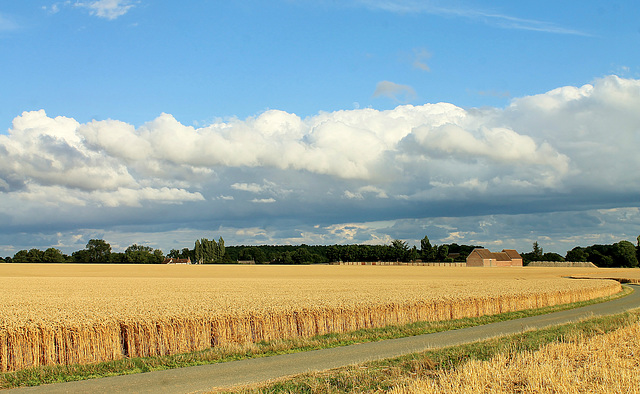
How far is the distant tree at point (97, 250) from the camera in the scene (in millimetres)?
189250

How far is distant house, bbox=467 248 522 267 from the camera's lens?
6860 inches

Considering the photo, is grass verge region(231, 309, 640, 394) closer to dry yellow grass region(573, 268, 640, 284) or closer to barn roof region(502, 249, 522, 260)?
dry yellow grass region(573, 268, 640, 284)

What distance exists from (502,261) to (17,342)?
177863 mm

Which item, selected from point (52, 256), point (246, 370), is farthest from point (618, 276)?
point (52, 256)

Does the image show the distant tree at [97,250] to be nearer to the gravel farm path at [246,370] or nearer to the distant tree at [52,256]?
the distant tree at [52,256]

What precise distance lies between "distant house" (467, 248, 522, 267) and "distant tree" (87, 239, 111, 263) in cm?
12431

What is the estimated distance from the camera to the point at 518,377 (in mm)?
11812

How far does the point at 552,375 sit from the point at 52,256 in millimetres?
192231

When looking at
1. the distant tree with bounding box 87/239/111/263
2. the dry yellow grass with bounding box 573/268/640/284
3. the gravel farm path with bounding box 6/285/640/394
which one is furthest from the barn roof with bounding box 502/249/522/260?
the gravel farm path with bounding box 6/285/640/394

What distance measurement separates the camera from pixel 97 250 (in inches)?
7672

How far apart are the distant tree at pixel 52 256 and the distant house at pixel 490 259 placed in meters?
136

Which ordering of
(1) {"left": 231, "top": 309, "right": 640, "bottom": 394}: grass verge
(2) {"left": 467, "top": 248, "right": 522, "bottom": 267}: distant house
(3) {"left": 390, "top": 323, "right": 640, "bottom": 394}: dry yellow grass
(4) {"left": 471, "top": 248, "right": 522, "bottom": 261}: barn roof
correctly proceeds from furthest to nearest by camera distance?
(4) {"left": 471, "top": 248, "right": 522, "bottom": 261}: barn roof < (2) {"left": 467, "top": 248, "right": 522, "bottom": 267}: distant house < (1) {"left": 231, "top": 309, "right": 640, "bottom": 394}: grass verge < (3) {"left": 390, "top": 323, "right": 640, "bottom": 394}: dry yellow grass

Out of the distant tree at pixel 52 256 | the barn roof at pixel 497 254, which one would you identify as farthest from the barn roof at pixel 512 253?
the distant tree at pixel 52 256

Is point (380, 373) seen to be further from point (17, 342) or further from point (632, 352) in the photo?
point (17, 342)
